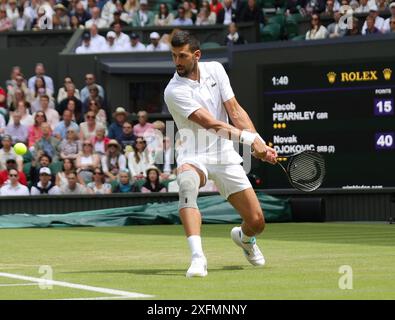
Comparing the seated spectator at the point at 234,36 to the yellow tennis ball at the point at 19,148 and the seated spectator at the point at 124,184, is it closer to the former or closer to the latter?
the seated spectator at the point at 124,184

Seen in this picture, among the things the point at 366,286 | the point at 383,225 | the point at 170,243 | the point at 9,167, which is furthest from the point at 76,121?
the point at 366,286

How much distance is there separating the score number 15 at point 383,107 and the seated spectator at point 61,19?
9.22 meters

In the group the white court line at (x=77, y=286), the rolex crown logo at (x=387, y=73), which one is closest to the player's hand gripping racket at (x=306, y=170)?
the white court line at (x=77, y=286)

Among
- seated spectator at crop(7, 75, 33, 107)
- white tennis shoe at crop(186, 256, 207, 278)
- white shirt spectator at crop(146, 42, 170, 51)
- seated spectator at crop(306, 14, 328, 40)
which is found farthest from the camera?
white shirt spectator at crop(146, 42, 170, 51)

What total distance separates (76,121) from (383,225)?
26.0 ft

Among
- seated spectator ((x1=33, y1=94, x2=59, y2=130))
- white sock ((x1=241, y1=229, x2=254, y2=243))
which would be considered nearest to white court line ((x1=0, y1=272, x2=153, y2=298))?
white sock ((x1=241, y1=229, x2=254, y2=243))

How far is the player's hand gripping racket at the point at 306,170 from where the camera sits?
10070mm

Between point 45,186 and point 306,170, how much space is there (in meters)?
12.8

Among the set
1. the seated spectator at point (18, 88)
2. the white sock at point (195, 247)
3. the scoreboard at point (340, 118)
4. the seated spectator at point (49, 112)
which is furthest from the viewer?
the seated spectator at point (18, 88)

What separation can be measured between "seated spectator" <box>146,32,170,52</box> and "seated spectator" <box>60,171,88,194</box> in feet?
15.3

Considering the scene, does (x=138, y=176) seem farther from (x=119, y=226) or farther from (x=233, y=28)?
(x=233, y=28)

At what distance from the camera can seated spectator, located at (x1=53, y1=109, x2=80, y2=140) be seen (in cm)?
2359

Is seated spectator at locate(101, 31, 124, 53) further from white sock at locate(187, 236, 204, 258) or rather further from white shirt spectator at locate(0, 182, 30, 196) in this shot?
white sock at locate(187, 236, 204, 258)

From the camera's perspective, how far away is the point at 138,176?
22.4 m
